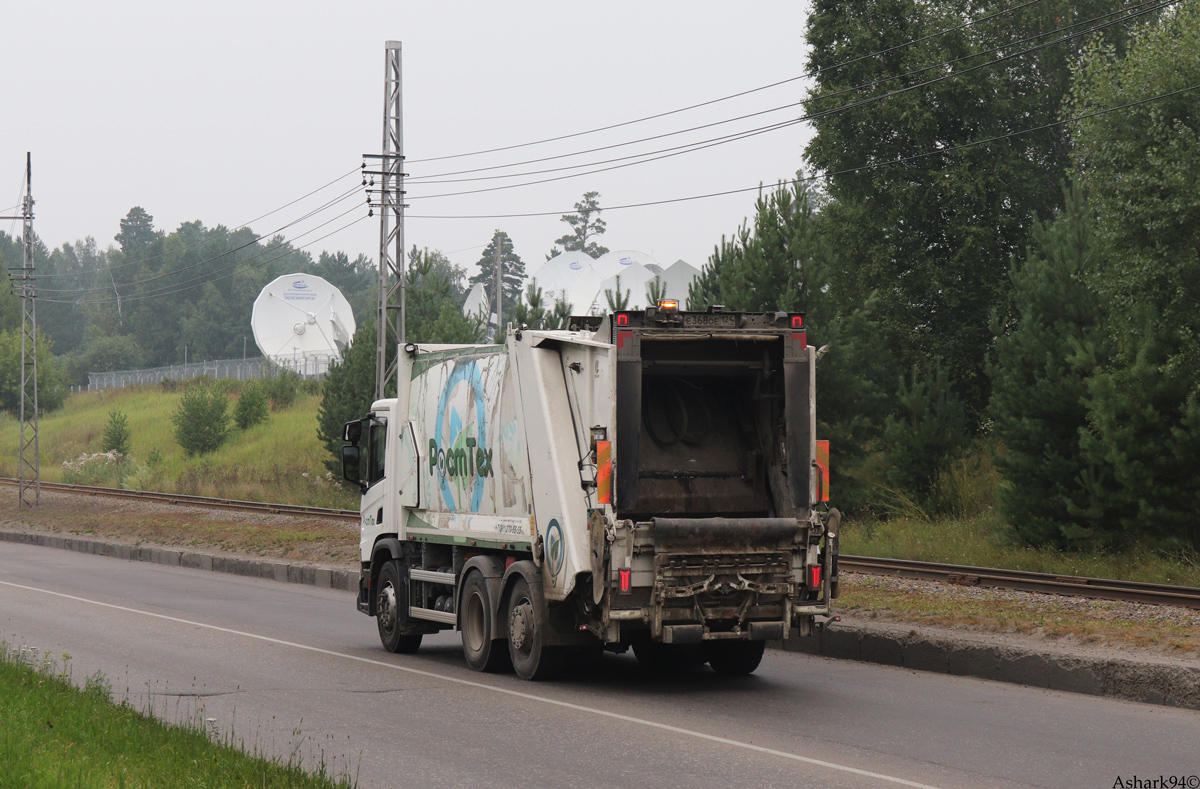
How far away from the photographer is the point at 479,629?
11.3 metres

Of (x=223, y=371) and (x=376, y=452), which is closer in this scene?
(x=376, y=452)

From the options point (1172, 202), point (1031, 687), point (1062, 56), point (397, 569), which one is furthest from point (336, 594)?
point (1062, 56)

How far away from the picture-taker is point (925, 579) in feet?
54.7

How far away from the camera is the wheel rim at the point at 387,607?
12703 mm

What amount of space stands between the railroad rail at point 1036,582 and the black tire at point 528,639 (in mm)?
7458

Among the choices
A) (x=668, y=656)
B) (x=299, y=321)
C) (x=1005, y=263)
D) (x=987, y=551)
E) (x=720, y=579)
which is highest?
(x=299, y=321)

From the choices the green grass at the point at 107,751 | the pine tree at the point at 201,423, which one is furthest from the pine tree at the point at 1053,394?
the pine tree at the point at 201,423

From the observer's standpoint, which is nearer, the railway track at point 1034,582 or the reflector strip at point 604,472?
the reflector strip at point 604,472

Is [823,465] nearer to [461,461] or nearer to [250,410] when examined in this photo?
[461,461]

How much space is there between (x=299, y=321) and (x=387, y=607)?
56.8m

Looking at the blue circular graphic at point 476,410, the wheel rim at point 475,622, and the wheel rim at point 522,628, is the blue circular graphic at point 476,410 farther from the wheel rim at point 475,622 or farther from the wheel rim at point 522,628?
the wheel rim at point 522,628

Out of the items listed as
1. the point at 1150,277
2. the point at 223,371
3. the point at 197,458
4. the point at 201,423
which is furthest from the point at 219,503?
the point at 223,371

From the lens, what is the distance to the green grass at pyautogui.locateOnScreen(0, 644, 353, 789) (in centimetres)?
574

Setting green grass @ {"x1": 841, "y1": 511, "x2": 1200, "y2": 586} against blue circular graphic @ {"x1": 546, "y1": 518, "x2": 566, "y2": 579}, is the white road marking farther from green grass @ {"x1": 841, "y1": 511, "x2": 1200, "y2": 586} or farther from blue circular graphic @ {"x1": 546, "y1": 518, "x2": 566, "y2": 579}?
green grass @ {"x1": 841, "y1": 511, "x2": 1200, "y2": 586}
